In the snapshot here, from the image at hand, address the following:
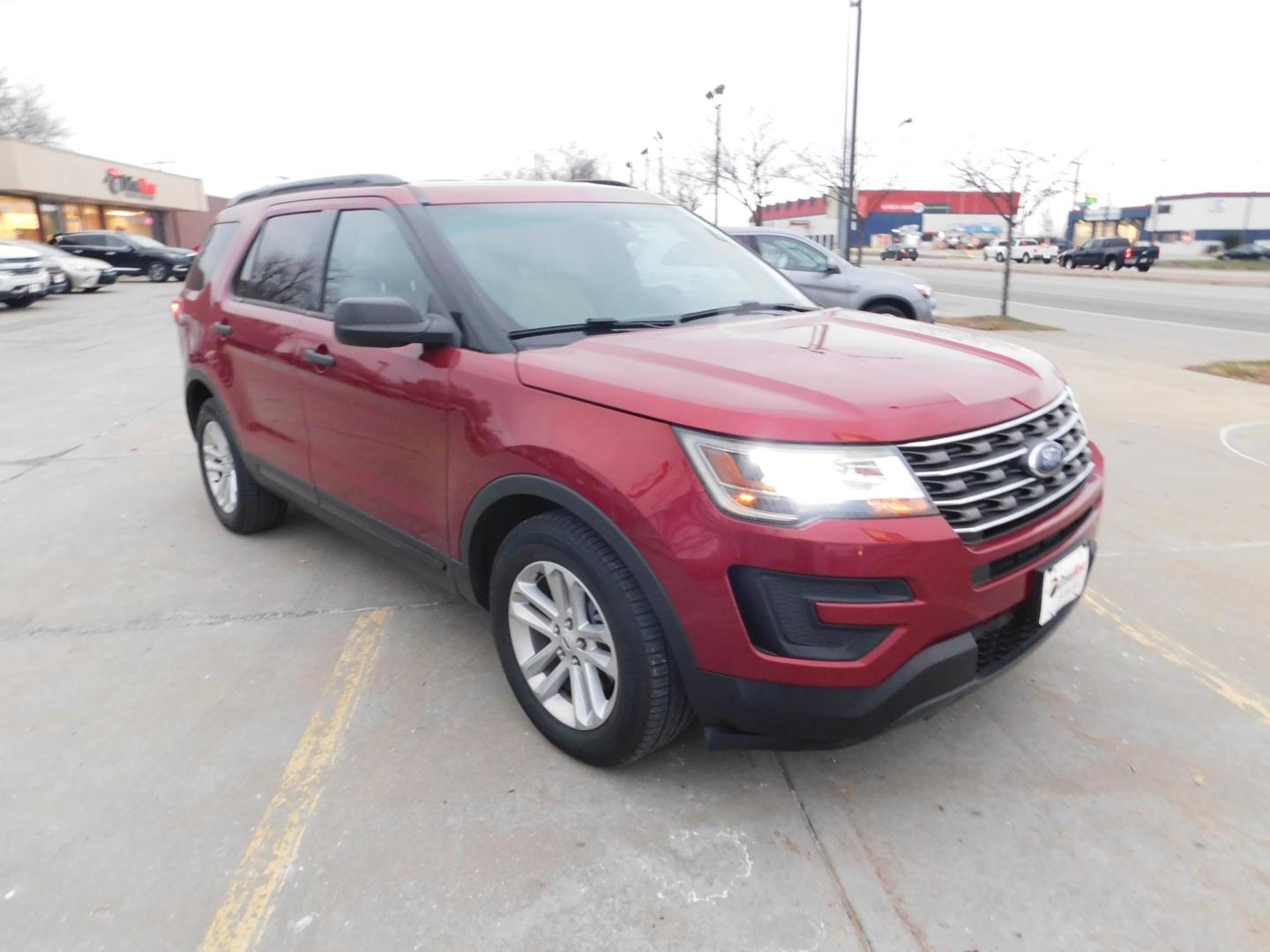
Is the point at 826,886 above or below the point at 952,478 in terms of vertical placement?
below

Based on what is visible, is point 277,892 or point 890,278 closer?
point 277,892

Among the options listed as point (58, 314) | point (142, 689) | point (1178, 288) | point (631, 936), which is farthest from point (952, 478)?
point (1178, 288)

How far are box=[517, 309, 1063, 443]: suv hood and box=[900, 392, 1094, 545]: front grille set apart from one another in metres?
0.04

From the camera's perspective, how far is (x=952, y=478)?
238 cm

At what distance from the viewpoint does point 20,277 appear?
20.7 m

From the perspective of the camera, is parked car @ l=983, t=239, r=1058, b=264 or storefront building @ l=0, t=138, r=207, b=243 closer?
storefront building @ l=0, t=138, r=207, b=243

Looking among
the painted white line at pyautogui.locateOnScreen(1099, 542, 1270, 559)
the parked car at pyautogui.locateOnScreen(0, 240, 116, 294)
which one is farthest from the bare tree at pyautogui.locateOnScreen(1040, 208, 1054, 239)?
the painted white line at pyautogui.locateOnScreen(1099, 542, 1270, 559)

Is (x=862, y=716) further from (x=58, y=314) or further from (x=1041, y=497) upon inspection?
(x=58, y=314)

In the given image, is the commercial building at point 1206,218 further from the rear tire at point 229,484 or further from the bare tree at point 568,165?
the rear tire at point 229,484

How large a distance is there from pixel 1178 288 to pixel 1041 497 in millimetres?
31763

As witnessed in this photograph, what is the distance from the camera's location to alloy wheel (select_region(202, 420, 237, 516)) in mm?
4969

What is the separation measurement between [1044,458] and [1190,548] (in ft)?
8.89

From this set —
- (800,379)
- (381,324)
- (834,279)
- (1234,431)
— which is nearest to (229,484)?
(381,324)

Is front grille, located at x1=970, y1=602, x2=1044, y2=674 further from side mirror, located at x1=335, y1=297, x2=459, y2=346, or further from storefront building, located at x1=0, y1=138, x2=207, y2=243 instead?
storefront building, located at x1=0, y1=138, x2=207, y2=243
